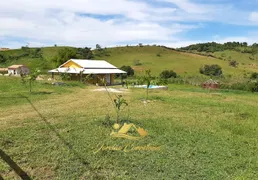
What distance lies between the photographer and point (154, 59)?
226ft

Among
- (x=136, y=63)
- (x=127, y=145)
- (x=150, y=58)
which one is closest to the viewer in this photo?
(x=127, y=145)

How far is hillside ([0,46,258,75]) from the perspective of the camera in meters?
58.9

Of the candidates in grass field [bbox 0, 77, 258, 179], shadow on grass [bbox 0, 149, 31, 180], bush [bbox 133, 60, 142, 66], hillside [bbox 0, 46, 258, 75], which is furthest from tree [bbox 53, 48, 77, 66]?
shadow on grass [bbox 0, 149, 31, 180]

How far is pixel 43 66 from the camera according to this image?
47.1 m

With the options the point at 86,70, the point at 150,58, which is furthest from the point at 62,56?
the point at 150,58

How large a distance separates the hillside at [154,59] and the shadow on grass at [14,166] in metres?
48.8

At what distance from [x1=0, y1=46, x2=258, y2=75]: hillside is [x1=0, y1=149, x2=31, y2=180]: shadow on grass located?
1922 inches

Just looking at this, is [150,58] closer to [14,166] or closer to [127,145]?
[127,145]

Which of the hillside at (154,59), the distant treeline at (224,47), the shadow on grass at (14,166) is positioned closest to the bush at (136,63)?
the hillside at (154,59)

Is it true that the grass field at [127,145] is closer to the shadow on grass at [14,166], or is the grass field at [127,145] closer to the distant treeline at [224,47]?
the shadow on grass at [14,166]

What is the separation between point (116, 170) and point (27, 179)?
5.44 ft

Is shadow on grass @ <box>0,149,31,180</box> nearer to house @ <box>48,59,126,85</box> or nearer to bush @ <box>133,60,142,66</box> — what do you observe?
house @ <box>48,59,126,85</box>

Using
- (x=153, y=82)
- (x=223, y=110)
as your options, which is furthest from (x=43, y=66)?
(x=223, y=110)

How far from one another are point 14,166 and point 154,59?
6527 cm
